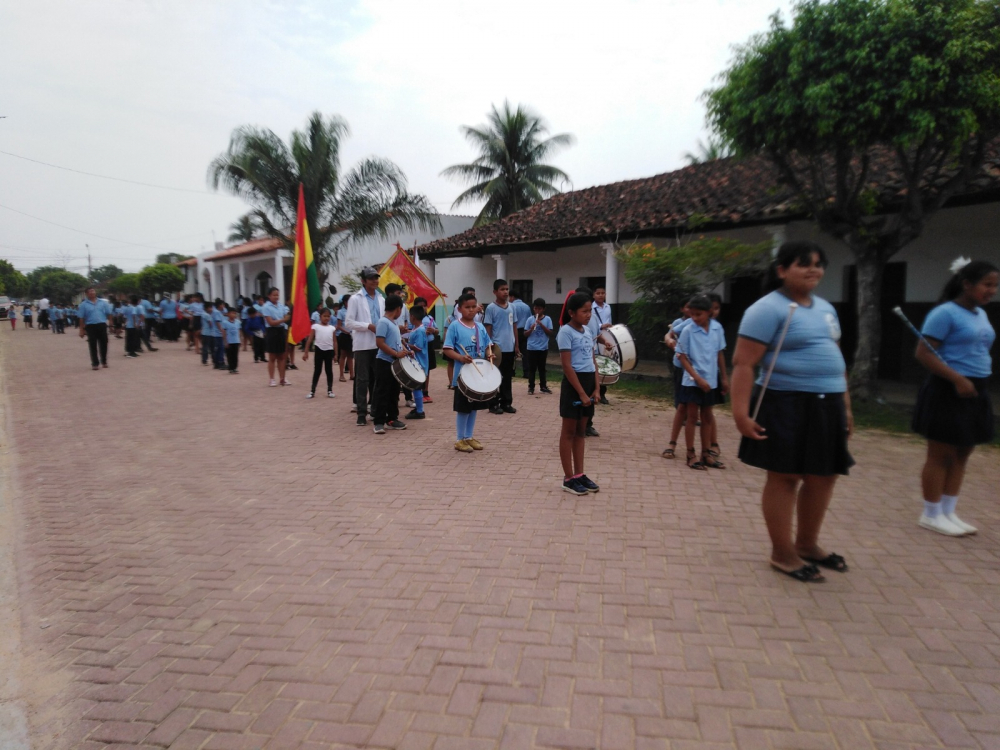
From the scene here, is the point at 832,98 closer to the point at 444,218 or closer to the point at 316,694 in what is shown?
the point at 316,694

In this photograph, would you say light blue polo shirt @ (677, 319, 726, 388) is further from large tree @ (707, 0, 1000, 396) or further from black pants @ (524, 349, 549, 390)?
black pants @ (524, 349, 549, 390)

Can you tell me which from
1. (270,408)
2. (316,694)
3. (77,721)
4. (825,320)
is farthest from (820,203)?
(77,721)

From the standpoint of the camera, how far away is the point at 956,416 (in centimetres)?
411

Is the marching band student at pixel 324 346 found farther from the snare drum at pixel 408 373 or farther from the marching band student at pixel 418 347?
the snare drum at pixel 408 373

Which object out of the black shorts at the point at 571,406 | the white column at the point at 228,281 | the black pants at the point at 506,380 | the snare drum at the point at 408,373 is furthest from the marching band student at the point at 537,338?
the white column at the point at 228,281

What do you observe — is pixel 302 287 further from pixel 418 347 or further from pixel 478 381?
pixel 478 381

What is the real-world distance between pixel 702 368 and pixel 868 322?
4.84 metres

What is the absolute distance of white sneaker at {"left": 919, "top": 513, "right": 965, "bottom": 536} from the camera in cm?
432

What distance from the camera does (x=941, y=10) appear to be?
737cm

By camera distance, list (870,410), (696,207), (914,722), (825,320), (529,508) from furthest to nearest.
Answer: (696,207), (870,410), (529,508), (825,320), (914,722)

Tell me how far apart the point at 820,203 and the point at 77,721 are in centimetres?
1008

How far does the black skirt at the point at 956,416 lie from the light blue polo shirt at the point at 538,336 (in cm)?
585

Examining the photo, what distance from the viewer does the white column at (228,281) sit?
119ft

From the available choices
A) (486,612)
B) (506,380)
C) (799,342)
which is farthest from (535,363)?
(486,612)
